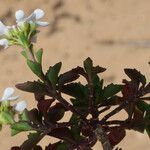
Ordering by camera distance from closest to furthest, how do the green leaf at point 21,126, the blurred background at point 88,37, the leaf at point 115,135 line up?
the green leaf at point 21,126 < the leaf at point 115,135 < the blurred background at point 88,37

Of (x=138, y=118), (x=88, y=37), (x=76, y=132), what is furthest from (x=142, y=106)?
(x=88, y=37)

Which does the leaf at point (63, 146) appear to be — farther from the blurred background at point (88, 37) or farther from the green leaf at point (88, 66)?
the blurred background at point (88, 37)

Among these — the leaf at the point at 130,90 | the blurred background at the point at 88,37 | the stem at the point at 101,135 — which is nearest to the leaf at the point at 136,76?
the leaf at the point at 130,90

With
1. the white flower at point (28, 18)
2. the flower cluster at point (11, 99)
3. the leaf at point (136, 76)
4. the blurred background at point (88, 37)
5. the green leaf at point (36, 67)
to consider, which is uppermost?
the blurred background at point (88, 37)

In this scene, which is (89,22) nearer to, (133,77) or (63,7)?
(63,7)

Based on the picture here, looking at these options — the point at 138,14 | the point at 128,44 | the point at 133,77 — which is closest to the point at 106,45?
the point at 128,44

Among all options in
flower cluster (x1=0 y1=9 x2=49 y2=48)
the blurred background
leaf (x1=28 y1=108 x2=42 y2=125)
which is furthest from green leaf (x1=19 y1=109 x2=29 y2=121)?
the blurred background

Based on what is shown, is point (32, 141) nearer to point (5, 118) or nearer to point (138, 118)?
point (5, 118)

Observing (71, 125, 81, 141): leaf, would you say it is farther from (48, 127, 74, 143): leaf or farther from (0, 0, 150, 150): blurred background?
(0, 0, 150, 150): blurred background
